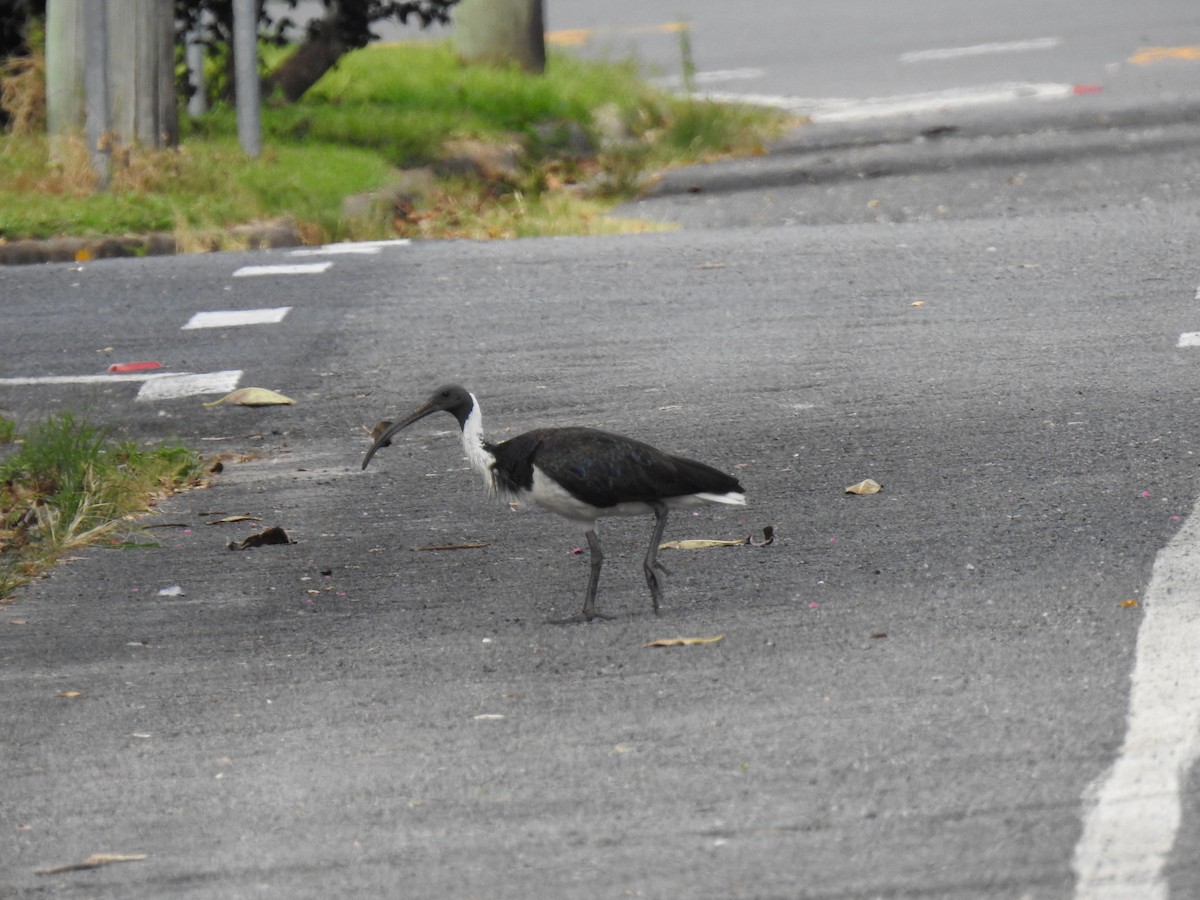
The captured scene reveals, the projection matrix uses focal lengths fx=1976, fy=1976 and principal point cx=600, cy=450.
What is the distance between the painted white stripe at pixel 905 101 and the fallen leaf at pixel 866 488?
11575 mm

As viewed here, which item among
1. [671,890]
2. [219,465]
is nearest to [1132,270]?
[219,465]

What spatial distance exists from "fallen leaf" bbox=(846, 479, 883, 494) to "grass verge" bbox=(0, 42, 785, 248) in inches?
246

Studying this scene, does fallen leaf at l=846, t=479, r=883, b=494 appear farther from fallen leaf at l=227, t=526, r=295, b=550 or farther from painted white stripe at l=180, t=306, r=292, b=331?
painted white stripe at l=180, t=306, r=292, b=331

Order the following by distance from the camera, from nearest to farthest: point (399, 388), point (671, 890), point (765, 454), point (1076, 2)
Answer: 1. point (671, 890)
2. point (765, 454)
3. point (399, 388)
4. point (1076, 2)

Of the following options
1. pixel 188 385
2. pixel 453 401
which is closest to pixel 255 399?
pixel 188 385

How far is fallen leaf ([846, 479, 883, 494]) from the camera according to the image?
7465 mm

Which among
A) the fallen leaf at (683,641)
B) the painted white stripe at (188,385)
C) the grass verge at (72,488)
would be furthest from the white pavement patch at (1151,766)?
the painted white stripe at (188,385)

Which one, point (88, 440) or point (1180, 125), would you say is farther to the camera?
point (1180, 125)

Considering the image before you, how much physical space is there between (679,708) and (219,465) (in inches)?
146

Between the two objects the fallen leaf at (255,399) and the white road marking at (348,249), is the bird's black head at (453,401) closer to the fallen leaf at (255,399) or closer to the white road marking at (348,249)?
the fallen leaf at (255,399)

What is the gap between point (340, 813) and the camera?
4.82 m

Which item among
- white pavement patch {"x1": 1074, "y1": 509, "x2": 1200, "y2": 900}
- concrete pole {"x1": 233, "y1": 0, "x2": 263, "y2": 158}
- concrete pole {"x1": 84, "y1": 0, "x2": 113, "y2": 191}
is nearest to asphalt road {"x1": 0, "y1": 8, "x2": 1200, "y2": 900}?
white pavement patch {"x1": 1074, "y1": 509, "x2": 1200, "y2": 900}

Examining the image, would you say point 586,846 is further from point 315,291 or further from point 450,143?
point 450,143

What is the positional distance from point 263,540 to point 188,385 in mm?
2647
